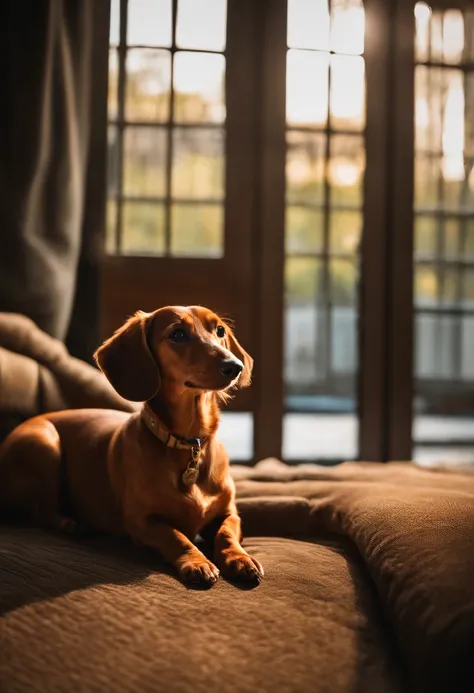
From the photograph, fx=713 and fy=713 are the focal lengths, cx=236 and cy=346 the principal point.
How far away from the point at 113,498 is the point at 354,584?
0.56 metres

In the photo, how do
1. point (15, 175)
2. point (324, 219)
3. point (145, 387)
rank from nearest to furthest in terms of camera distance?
point (145, 387) < point (15, 175) < point (324, 219)

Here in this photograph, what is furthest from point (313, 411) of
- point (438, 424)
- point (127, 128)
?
point (127, 128)

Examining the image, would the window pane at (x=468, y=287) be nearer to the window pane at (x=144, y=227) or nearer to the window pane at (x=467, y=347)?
the window pane at (x=467, y=347)

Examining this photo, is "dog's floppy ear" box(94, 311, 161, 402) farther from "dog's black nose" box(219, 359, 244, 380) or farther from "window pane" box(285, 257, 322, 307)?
"window pane" box(285, 257, 322, 307)

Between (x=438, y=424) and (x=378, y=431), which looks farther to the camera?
(x=438, y=424)

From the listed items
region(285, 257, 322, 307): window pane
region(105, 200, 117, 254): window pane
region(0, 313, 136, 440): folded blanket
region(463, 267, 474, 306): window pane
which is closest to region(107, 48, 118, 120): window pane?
region(105, 200, 117, 254): window pane

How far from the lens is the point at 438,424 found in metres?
3.96

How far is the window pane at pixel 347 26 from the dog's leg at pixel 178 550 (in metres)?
2.45

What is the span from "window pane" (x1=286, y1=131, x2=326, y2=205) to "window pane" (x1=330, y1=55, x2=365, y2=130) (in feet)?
0.40

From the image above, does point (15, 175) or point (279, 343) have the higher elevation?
point (15, 175)

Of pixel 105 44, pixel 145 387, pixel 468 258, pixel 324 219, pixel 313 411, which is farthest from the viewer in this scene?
pixel 313 411

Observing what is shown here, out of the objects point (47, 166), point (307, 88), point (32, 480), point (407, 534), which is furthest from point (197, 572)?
point (307, 88)

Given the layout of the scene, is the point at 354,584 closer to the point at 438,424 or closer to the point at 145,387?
the point at 145,387

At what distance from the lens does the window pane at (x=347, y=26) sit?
307cm
